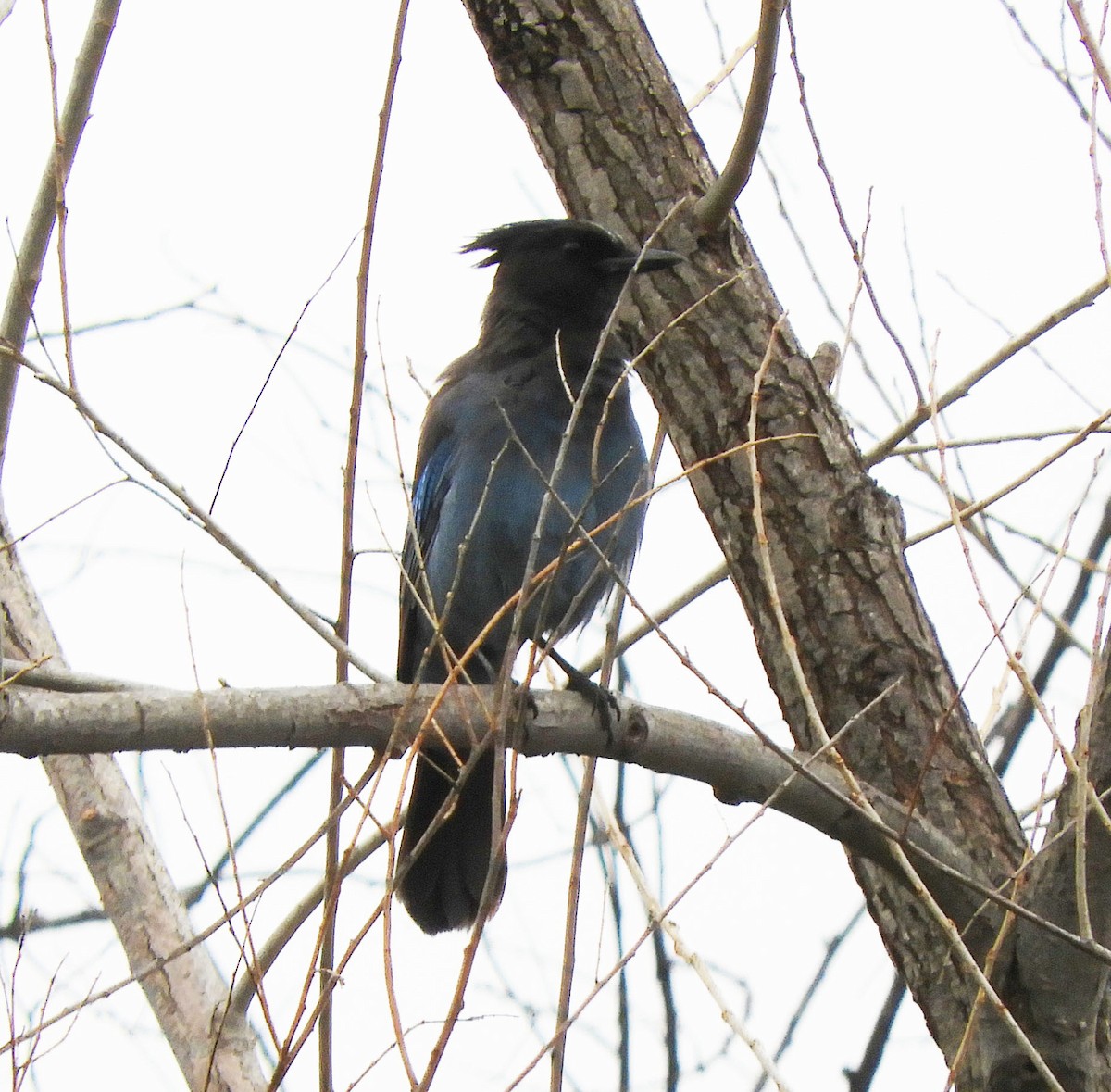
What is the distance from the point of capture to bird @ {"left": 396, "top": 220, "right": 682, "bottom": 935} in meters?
4.51

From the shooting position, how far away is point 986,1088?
3424 millimetres

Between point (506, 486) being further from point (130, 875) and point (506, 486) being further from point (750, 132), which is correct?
point (130, 875)

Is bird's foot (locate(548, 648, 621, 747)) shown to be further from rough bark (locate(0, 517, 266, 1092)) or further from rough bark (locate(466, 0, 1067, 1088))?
rough bark (locate(0, 517, 266, 1092))

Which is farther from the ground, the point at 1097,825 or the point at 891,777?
the point at 891,777

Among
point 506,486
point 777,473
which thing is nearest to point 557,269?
point 506,486

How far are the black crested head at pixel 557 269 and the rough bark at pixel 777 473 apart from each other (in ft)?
1.36

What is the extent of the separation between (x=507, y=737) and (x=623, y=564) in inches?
61.2

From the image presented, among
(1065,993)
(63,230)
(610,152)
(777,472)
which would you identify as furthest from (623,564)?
(63,230)

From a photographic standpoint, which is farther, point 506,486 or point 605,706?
point 506,486

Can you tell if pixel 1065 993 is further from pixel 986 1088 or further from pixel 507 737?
pixel 507 737

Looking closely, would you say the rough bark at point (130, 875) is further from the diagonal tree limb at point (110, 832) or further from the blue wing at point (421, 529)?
the blue wing at point (421, 529)

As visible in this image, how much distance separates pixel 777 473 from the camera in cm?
397

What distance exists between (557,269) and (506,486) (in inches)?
38.1

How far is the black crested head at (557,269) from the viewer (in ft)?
15.9
